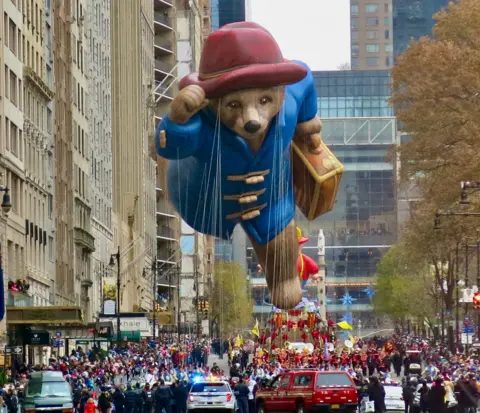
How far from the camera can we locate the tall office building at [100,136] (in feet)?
335

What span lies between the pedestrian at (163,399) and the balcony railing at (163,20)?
118 metres

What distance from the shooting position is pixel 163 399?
50281mm

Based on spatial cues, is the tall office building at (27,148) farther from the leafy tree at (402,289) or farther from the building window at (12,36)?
the leafy tree at (402,289)

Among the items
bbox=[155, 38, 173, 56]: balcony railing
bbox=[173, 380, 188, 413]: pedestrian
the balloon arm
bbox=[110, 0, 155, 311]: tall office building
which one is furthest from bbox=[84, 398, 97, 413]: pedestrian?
bbox=[155, 38, 173, 56]: balcony railing

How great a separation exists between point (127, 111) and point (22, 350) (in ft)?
206

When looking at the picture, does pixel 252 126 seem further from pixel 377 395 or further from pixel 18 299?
pixel 18 299

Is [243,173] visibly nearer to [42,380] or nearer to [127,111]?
[42,380]

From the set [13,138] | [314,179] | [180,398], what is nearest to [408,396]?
[180,398]

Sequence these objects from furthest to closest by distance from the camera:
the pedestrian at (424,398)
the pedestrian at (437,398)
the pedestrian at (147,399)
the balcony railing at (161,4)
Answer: the balcony railing at (161,4), the pedestrian at (147,399), the pedestrian at (424,398), the pedestrian at (437,398)

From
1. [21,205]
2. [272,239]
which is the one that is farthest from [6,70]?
[272,239]

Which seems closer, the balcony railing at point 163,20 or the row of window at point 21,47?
the row of window at point 21,47

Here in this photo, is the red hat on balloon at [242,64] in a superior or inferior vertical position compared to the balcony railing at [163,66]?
inferior

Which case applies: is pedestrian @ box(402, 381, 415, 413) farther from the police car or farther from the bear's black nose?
the bear's black nose

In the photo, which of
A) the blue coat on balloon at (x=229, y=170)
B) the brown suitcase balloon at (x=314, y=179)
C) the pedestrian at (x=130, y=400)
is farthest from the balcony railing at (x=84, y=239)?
the blue coat on balloon at (x=229, y=170)
